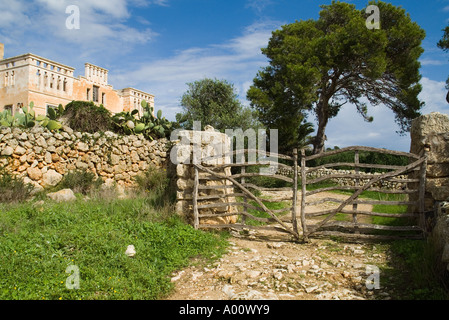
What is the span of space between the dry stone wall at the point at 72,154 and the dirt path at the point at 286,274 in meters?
6.66

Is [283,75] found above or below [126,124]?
above

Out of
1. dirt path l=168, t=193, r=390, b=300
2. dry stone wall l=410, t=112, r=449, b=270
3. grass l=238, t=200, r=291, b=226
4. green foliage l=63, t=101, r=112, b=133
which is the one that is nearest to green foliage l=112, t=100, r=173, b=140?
green foliage l=63, t=101, r=112, b=133

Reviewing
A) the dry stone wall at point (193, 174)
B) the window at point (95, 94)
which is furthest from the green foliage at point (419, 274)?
the window at point (95, 94)

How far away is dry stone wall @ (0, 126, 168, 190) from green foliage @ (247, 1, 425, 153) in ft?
30.5

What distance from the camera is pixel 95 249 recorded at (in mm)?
4953

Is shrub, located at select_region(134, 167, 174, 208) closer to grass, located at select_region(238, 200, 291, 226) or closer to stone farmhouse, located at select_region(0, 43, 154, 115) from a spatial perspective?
grass, located at select_region(238, 200, 291, 226)

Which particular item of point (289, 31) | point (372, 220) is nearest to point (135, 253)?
point (372, 220)

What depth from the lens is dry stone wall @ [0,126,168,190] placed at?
935 centimetres

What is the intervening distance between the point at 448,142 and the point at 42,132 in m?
10.7

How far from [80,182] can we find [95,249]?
18.3ft

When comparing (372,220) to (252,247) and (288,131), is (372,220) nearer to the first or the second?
(252,247)

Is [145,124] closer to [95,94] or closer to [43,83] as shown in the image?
[43,83]

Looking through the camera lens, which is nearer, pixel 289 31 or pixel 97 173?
pixel 97 173

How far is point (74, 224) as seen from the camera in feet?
19.6
